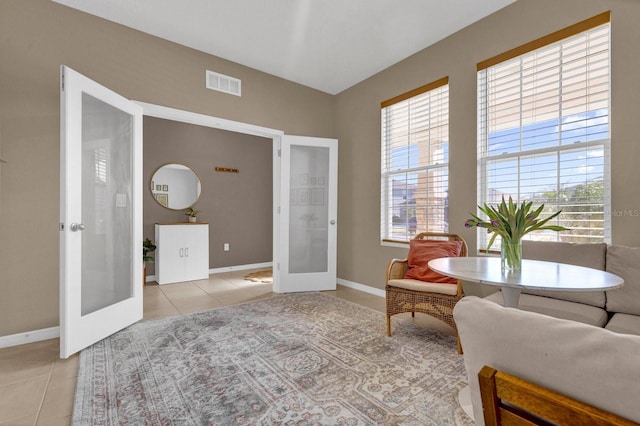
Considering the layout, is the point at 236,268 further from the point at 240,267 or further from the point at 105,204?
the point at 105,204

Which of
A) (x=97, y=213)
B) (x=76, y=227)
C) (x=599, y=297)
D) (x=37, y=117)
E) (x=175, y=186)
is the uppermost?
(x=37, y=117)

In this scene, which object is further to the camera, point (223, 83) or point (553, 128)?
point (223, 83)

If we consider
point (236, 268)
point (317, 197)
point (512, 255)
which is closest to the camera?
point (512, 255)

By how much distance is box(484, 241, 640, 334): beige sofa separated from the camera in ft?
5.88

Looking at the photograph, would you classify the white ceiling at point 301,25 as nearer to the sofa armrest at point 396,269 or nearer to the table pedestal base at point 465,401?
the sofa armrest at point 396,269

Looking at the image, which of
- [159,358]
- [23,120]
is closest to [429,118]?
[159,358]

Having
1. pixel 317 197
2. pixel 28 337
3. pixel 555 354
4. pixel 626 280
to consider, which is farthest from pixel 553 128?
pixel 28 337

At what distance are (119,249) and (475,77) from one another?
12.6ft

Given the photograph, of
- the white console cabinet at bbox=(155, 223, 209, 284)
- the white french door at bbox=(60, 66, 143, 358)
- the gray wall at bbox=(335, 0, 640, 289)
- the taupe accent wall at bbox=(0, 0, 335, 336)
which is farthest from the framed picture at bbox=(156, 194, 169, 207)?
the gray wall at bbox=(335, 0, 640, 289)

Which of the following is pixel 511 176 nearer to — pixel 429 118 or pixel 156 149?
pixel 429 118

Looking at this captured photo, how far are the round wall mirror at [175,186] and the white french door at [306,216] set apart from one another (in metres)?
2.12

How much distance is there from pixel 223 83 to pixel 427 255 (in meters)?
3.11

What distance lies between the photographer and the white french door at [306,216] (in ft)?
13.5

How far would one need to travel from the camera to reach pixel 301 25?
3.00 meters
